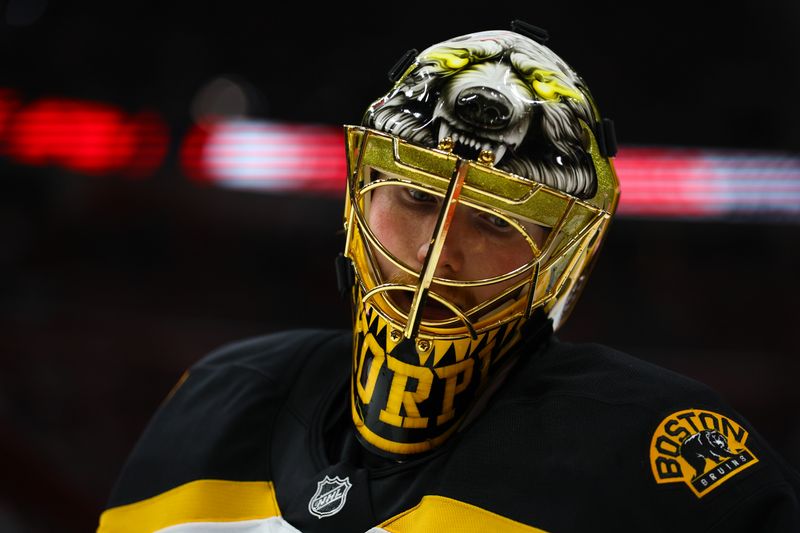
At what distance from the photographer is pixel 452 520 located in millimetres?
906

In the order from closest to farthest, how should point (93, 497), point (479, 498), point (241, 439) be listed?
point (479, 498), point (241, 439), point (93, 497)

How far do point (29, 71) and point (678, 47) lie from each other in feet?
10.4

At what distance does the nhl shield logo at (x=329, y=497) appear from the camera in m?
1.00

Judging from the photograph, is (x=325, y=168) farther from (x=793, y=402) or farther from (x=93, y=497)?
(x=793, y=402)

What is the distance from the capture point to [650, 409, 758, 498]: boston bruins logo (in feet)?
2.84

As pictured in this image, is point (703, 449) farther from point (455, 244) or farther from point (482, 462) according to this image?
point (455, 244)

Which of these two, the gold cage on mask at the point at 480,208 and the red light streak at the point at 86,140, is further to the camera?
the red light streak at the point at 86,140

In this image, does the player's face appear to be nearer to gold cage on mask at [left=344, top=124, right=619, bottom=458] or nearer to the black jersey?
gold cage on mask at [left=344, top=124, right=619, bottom=458]

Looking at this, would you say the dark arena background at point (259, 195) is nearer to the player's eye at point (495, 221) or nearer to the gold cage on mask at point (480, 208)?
the gold cage on mask at point (480, 208)

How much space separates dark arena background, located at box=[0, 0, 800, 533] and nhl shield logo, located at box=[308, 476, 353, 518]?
2.27 metres

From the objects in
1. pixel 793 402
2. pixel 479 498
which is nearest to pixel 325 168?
pixel 793 402

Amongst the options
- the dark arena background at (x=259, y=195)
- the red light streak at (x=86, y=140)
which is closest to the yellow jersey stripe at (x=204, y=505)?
the dark arena background at (x=259, y=195)

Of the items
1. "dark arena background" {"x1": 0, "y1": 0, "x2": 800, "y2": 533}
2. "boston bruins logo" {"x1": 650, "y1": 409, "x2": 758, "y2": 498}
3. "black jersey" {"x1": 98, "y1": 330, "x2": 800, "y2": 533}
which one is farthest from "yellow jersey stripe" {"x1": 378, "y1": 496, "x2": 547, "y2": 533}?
"dark arena background" {"x1": 0, "y1": 0, "x2": 800, "y2": 533}

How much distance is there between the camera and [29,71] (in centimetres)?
414
